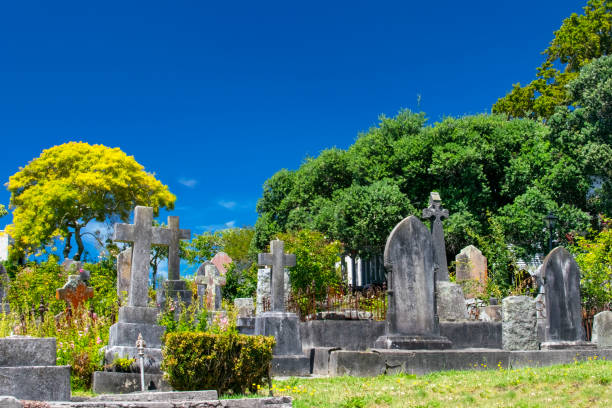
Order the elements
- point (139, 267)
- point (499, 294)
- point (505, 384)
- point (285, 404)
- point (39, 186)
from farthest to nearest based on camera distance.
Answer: point (39, 186), point (499, 294), point (139, 267), point (505, 384), point (285, 404)

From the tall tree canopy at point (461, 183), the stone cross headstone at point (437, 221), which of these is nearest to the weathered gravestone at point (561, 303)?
the stone cross headstone at point (437, 221)

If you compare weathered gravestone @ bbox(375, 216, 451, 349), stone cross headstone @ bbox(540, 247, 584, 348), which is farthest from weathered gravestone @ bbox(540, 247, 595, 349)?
weathered gravestone @ bbox(375, 216, 451, 349)

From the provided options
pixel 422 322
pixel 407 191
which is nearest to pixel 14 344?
pixel 422 322

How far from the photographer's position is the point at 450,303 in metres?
13.8

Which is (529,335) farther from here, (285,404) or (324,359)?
(285,404)

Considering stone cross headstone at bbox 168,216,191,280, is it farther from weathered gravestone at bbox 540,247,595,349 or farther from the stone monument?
weathered gravestone at bbox 540,247,595,349

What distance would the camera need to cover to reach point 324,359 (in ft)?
36.5

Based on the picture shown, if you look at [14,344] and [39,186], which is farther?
[39,186]

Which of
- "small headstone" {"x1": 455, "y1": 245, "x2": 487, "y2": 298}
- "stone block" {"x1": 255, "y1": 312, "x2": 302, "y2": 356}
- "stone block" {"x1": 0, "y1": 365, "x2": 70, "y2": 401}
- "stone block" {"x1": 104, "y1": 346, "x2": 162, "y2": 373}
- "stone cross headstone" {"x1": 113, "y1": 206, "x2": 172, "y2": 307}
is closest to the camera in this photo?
"stone block" {"x1": 0, "y1": 365, "x2": 70, "y2": 401}

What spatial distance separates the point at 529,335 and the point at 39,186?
31705 mm

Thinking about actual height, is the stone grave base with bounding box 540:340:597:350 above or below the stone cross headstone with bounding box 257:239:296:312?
below

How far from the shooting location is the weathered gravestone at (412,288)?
11414mm

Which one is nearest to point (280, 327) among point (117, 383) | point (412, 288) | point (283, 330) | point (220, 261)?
point (283, 330)

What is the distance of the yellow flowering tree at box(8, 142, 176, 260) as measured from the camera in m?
35.3
